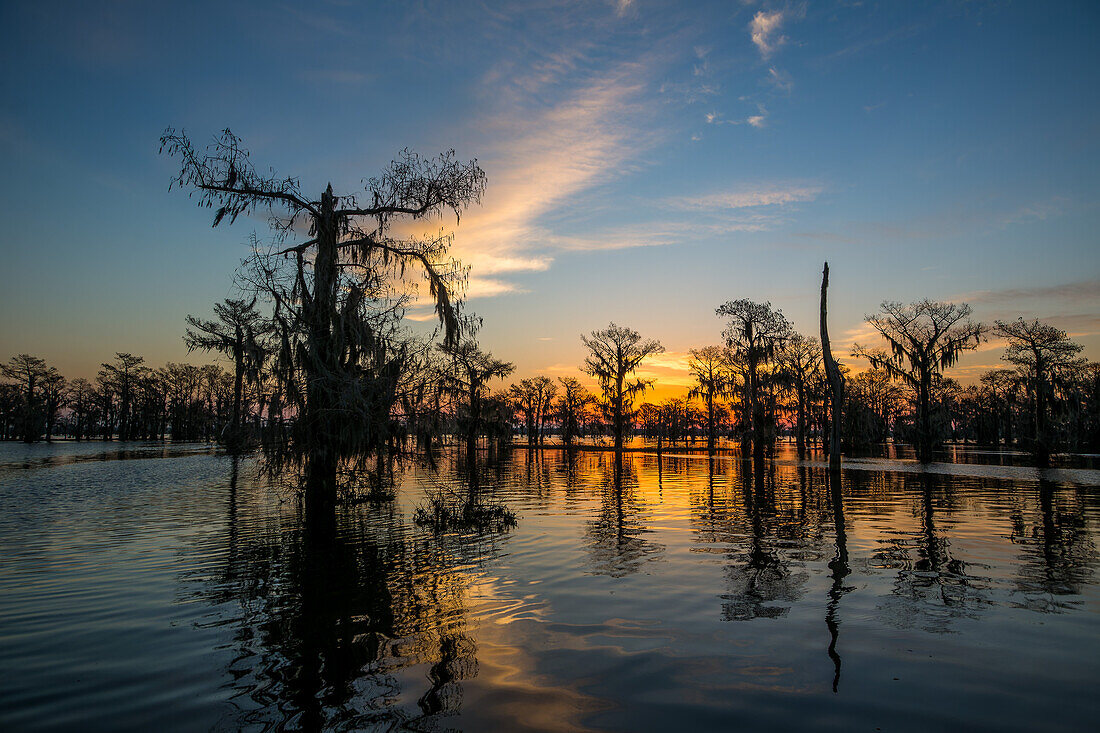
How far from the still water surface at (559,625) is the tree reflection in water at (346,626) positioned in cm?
4

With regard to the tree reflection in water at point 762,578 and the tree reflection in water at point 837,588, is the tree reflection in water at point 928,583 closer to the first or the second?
the tree reflection in water at point 837,588

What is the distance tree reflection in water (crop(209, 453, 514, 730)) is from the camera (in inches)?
199

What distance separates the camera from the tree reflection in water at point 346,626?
199 inches

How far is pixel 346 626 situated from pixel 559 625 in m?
2.72

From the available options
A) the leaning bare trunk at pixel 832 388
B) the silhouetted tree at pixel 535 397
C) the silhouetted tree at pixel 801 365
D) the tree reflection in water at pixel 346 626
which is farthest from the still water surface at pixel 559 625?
the silhouetted tree at pixel 535 397

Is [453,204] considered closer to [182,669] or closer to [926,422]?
[182,669]

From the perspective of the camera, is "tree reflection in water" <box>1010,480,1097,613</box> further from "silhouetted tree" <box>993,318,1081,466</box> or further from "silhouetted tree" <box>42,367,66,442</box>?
"silhouetted tree" <box>42,367,66,442</box>

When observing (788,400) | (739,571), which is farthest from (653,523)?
(788,400)

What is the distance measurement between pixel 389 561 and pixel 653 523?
7492 mm

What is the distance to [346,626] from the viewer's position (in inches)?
286

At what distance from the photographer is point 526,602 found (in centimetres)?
820

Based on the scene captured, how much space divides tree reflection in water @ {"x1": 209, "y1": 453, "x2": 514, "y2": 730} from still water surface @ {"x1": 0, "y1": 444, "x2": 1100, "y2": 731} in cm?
4

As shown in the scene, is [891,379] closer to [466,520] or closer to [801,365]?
→ [801,365]

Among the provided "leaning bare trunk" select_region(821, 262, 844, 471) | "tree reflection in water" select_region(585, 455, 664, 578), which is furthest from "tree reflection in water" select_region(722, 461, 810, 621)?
"leaning bare trunk" select_region(821, 262, 844, 471)
